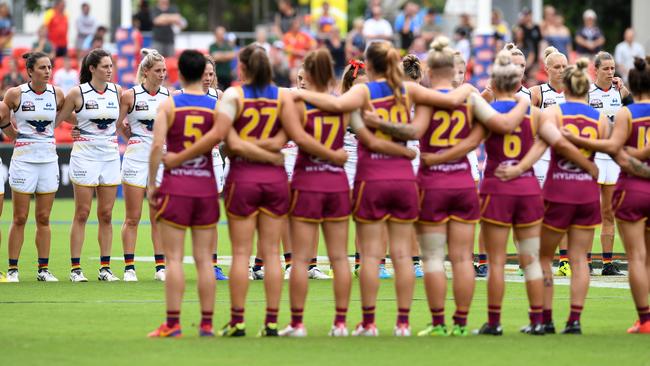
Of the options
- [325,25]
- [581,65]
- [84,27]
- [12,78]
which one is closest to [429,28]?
[325,25]

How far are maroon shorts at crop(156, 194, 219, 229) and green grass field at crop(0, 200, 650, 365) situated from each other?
2.77 feet

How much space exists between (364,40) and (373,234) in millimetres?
21599

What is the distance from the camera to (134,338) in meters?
9.77

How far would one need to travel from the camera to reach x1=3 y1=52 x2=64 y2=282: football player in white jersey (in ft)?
45.5

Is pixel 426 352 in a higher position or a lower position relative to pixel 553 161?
lower

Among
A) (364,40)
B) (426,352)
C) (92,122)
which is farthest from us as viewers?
(364,40)

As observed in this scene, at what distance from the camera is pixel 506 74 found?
9938 mm

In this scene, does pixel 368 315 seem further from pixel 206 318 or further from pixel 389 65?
pixel 389 65

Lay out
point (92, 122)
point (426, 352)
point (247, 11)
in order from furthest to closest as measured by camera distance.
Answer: point (247, 11) < point (92, 122) < point (426, 352)

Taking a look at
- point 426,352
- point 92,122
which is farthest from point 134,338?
point 92,122

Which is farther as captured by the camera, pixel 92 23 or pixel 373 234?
pixel 92 23

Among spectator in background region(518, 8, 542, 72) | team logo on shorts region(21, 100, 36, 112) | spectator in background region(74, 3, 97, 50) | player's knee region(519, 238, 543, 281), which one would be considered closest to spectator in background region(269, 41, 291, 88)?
spectator in background region(74, 3, 97, 50)

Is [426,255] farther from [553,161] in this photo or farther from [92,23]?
[92,23]

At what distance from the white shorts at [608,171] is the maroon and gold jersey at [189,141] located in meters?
6.32
